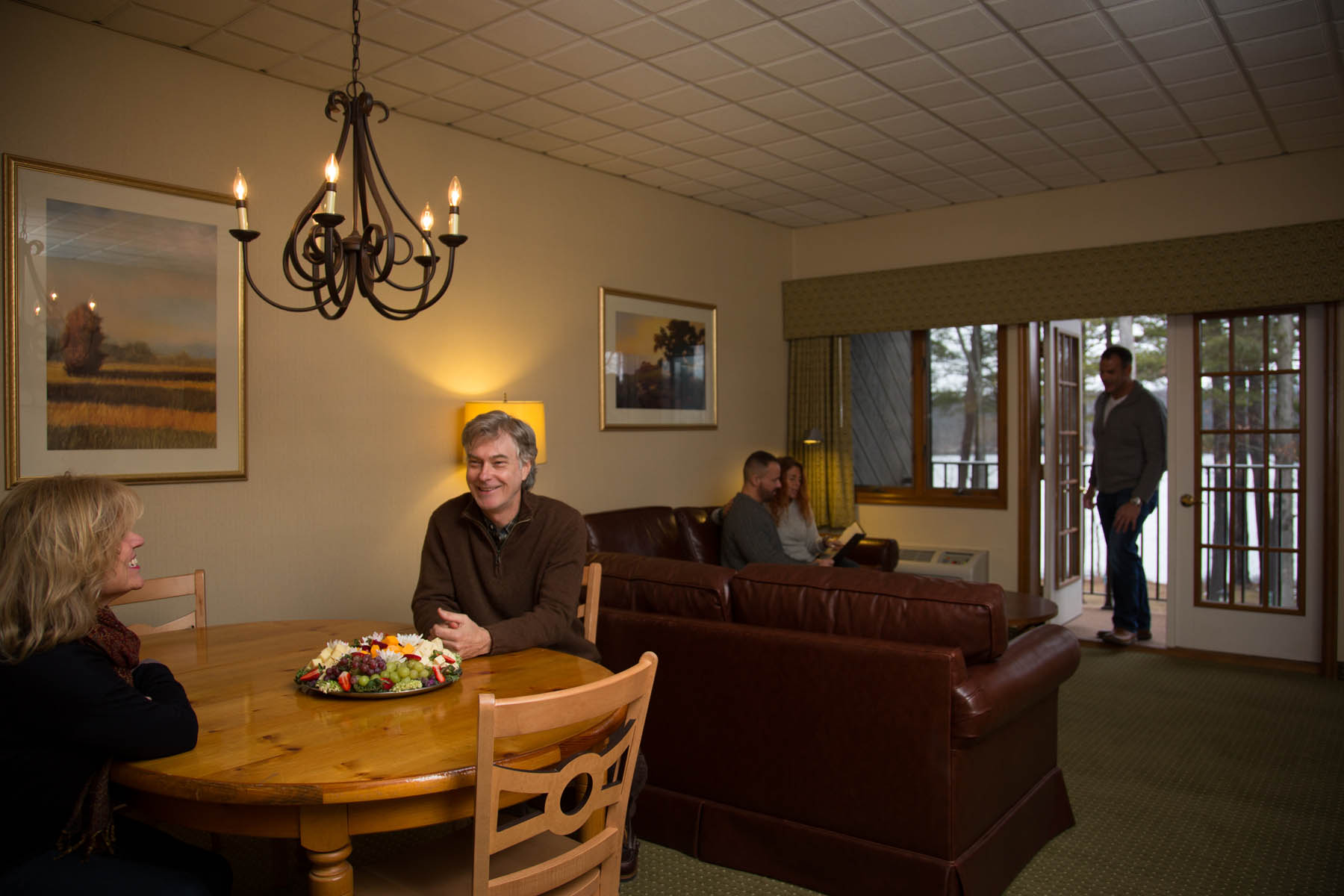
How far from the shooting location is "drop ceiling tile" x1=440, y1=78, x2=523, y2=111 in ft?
12.8

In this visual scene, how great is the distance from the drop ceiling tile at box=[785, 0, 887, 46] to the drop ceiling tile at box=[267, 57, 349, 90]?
1719 millimetres

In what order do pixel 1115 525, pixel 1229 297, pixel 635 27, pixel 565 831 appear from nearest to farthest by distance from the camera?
pixel 565 831 → pixel 635 27 → pixel 1229 297 → pixel 1115 525

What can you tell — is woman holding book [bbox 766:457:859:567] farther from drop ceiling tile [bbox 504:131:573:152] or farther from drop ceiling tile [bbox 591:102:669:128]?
drop ceiling tile [bbox 504:131:573:152]

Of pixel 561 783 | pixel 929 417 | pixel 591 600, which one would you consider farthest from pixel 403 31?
pixel 929 417

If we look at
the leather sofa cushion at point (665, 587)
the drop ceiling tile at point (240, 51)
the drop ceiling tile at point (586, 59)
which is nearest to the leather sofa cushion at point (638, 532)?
the leather sofa cushion at point (665, 587)

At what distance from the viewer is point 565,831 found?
164 cm

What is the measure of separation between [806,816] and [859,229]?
4697mm

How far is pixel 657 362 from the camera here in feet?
18.5

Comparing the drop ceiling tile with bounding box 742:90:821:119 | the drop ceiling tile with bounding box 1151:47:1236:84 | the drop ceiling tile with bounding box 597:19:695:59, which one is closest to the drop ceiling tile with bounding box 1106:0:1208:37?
the drop ceiling tile with bounding box 1151:47:1236:84

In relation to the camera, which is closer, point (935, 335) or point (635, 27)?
point (635, 27)

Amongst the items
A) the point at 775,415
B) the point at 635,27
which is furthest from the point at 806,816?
the point at 775,415

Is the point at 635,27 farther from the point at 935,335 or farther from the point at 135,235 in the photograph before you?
the point at 935,335

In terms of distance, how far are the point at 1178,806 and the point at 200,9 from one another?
4.31 meters

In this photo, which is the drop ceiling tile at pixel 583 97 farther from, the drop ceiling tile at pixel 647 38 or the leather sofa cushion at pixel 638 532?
the leather sofa cushion at pixel 638 532
